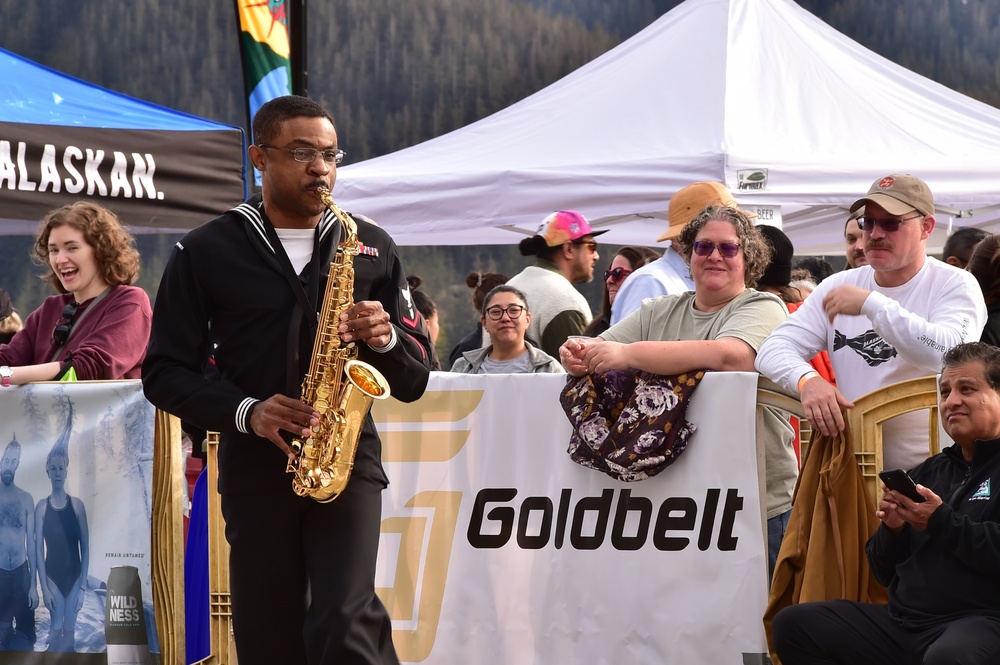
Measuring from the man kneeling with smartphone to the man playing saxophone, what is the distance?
1.56 meters

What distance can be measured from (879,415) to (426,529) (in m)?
1.90

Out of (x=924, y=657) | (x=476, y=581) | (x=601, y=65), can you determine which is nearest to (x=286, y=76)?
(x=601, y=65)

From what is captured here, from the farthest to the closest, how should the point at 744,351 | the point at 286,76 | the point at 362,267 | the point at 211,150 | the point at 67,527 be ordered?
the point at 286,76
the point at 211,150
the point at 67,527
the point at 744,351
the point at 362,267

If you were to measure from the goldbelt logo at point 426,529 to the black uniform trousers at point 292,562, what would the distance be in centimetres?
151

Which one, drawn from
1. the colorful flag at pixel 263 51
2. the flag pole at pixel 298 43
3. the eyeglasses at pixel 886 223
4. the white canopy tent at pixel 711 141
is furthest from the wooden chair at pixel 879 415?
the flag pole at pixel 298 43

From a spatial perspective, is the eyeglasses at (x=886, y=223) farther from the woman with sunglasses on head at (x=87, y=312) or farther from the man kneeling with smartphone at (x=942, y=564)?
the woman with sunglasses on head at (x=87, y=312)

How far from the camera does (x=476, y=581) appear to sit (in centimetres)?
525

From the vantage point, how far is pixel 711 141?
8125 millimetres

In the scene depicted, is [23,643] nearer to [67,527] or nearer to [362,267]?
[67,527]

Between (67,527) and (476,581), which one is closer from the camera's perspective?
(476,581)

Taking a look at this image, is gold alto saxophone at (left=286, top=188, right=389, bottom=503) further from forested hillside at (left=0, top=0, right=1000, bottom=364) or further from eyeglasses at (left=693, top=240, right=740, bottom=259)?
forested hillside at (left=0, top=0, right=1000, bottom=364)

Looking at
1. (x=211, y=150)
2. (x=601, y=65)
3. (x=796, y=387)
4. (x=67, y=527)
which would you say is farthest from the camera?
(x=601, y=65)

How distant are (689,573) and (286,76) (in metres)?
5.86

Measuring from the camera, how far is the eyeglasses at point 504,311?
7016 millimetres
